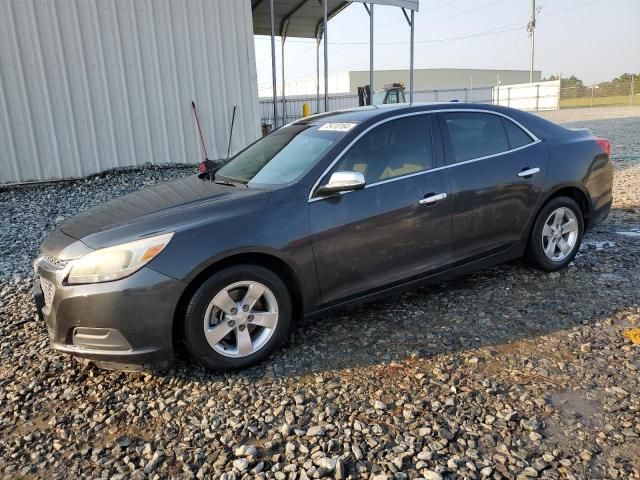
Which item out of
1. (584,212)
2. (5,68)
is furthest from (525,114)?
(5,68)

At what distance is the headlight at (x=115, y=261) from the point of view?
2.81 m

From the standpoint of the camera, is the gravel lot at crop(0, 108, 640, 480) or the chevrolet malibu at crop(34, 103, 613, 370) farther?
the chevrolet malibu at crop(34, 103, 613, 370)

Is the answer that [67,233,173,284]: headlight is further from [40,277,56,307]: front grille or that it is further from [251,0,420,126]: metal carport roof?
[251,0,420,126]: metal carport roof

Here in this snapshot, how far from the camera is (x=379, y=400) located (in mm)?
2773

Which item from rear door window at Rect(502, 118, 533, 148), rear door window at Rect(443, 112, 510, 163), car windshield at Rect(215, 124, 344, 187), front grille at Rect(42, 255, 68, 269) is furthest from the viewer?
rear door window at Rect(502, 118, 533, 148)

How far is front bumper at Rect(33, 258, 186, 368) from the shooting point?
2781 millimetres

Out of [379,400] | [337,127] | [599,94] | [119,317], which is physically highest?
[599,94]

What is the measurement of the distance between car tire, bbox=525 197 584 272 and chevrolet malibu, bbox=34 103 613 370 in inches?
0.6

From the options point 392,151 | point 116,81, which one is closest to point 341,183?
point 392,151

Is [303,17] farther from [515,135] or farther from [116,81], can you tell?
[515,135]

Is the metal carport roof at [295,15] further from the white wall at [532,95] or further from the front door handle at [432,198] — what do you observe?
the white wall at [532,95]

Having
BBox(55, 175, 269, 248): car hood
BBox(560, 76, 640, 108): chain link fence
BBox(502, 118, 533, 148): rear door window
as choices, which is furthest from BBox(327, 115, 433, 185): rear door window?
BBox(560, 76, 640, 108): chain link fence

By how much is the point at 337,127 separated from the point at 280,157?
51 centimetres

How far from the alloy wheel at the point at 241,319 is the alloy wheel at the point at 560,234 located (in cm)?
271
